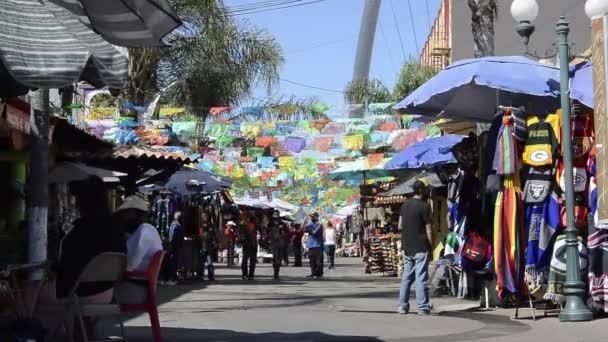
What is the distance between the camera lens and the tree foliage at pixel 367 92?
2213 inches

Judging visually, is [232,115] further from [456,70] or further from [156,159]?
[456,70]

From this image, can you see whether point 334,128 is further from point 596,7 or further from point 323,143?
point 596,7

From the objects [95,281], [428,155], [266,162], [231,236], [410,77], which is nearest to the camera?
[95,281]

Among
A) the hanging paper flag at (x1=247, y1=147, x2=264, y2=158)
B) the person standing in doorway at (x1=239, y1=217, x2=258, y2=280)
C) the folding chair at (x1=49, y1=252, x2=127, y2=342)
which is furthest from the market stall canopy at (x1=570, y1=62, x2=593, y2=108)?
Result: the hanging paper flag at (x1=247, y1=147, x2=264, y2=158)

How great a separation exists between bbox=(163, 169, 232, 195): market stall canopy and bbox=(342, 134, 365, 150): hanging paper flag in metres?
9.81

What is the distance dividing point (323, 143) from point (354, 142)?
64.0 inches

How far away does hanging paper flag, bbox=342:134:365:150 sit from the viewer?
3451 centimetres

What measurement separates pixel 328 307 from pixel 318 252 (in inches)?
492

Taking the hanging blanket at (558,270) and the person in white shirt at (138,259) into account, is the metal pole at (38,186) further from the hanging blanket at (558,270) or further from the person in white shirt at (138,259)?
the hanging blanket at (558,270)

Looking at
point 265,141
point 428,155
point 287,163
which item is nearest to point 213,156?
point 265,141

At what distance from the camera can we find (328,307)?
15.5 meters

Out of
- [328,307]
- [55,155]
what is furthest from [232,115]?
[328,307]

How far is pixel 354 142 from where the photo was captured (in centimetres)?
3469

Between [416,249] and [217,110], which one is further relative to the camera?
[217,110]
